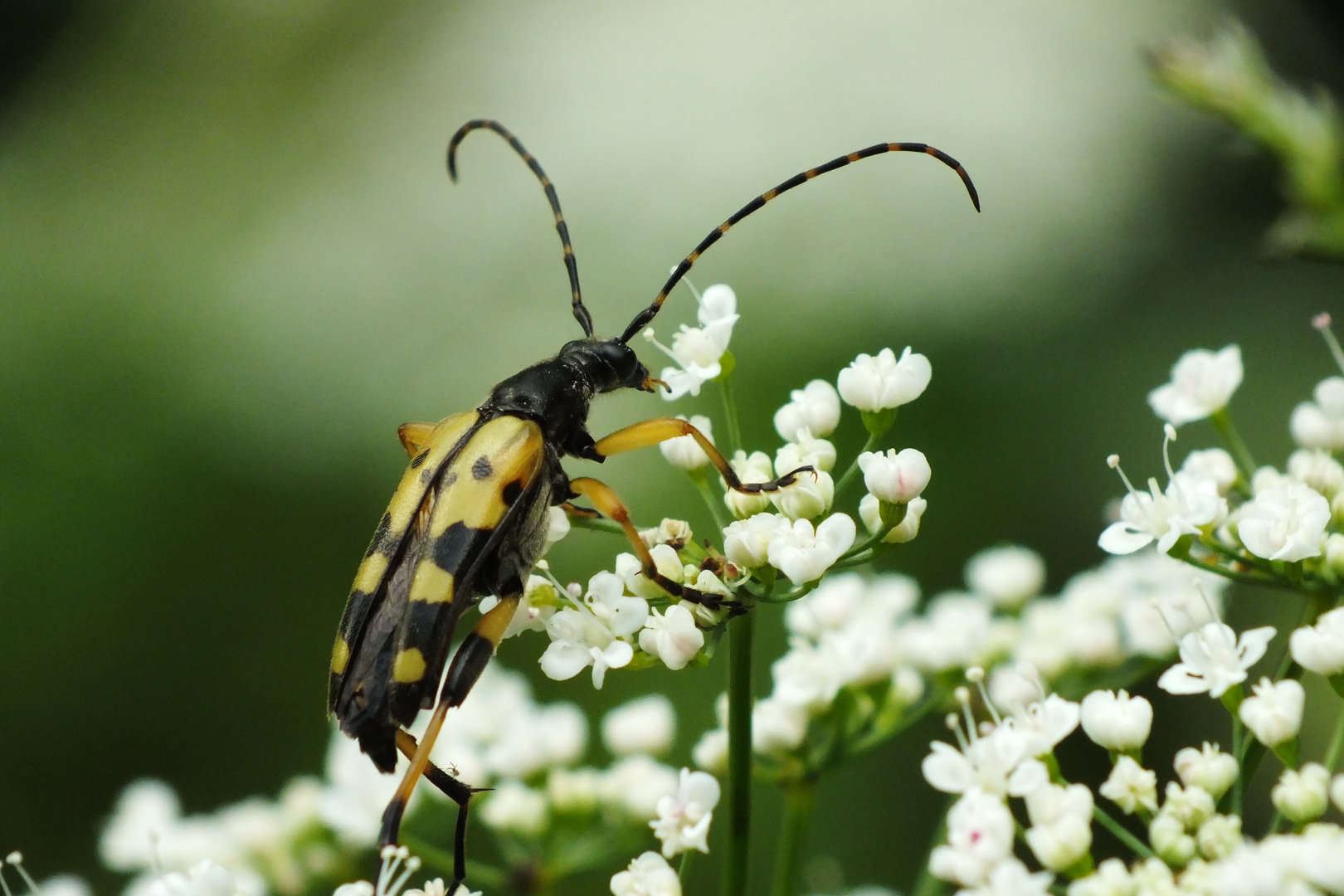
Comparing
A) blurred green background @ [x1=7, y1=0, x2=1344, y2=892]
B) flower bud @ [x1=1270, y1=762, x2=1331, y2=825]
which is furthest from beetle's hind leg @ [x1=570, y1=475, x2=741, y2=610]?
blurred green background @ [x1=7, y1=0, x2=1344, y2=892]

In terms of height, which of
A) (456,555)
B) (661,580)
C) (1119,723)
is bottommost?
(1119,723)

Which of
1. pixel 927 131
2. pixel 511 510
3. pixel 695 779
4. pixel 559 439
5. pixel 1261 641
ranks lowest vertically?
pixel 695 779

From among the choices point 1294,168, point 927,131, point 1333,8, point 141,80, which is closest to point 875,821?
point 1294,168

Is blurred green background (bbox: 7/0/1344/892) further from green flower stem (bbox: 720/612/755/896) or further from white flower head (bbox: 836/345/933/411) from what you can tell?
white flower head (bbox: 836/345/933/411)

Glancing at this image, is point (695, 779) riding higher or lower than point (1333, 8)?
lower

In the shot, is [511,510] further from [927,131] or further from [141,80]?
[141,80]

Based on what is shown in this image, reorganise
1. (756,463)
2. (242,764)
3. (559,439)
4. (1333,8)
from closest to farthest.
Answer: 1. (756,463)
2. (559,439)
3. (242,764)
4. (1333,8)

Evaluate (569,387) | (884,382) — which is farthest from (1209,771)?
(569,387)

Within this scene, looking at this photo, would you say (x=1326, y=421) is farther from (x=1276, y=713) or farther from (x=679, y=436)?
(x=679, y=436)
